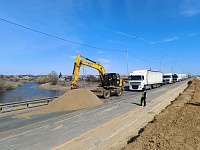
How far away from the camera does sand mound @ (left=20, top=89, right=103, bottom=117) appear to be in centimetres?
1647

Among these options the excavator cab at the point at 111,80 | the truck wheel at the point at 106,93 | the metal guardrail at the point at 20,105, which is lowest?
the metal guardrail at the point at 20,105

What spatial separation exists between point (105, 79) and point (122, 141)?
18.1 m

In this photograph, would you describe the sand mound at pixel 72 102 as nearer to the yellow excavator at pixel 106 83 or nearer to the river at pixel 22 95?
the yellow excavator at pixel 106 83

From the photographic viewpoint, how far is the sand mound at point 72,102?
16.5 m

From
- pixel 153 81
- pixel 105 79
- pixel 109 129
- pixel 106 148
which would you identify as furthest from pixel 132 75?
pixel 106 148

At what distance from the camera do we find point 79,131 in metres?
9.64

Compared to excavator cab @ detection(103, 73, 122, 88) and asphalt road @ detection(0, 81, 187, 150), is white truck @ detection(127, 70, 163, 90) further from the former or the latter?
asphalt road @ detection(0, 81, 187, 150)

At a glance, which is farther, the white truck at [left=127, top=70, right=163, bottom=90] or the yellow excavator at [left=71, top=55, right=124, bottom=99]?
the white truck at [left=127, top=70, right=163, bottom=90]

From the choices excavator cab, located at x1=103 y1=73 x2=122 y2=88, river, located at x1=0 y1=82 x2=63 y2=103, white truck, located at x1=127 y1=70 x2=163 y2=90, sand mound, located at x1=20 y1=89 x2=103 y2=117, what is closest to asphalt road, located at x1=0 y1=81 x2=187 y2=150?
sand mound, located at x1=20 y1=89 x2=103 y2=117

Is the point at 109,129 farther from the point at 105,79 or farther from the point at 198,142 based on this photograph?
the point at 105,79

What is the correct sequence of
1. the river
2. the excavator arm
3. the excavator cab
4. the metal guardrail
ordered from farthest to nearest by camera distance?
the river, the excavator cab, the excavator arm, the metal guardrail

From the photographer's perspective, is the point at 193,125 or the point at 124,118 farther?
the point at 124,118

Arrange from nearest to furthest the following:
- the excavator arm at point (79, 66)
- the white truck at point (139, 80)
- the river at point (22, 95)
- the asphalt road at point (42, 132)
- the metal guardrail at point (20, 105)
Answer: the asphalt road at point (42, 132)
the metal guardrail at point (20, 105)
the excavator arm at point (79, 66)
the river at point (22, 95)
the white truck at point (139, 80)

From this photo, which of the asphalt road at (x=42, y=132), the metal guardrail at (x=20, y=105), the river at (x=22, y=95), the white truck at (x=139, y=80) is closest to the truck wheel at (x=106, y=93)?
the metal guardrail at (x=20, y=105)
